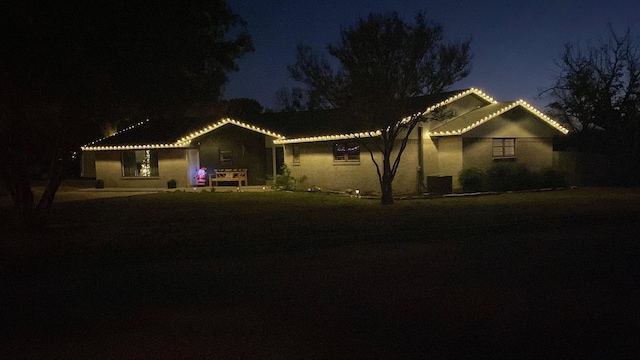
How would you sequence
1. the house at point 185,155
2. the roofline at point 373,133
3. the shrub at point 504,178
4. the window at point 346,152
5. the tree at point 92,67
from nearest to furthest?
the tree at point 92,67 < the roofline at point 373,133 < the shrub at point 504,178 < the window at point 346,152 < the house at point 185,155

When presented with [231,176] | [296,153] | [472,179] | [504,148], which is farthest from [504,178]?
[231,176]

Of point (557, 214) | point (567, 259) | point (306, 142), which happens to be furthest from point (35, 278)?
point (306, 142)

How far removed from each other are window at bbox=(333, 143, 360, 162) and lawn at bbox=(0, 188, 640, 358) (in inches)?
347

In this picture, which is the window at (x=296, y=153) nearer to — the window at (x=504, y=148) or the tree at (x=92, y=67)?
the window at (x=504, y=148)

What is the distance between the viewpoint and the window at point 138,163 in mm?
32844

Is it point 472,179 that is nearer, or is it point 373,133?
point 373,133

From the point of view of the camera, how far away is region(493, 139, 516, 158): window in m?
27.2

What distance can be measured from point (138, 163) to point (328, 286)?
25784 mm

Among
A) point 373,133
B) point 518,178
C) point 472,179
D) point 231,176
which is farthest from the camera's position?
point 231,176

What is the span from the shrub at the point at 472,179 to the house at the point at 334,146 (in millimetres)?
828

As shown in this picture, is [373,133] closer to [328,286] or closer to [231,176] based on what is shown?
[231,176]

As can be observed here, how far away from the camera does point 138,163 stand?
Result: 109 ft

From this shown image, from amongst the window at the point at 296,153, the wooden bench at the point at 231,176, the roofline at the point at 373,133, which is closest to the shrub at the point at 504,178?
the roofline at the point at 373,133

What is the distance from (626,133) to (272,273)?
2773 cm
